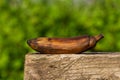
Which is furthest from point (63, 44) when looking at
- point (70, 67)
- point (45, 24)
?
point (45, 24)

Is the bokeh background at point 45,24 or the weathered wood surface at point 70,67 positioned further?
the bokeh background at point 45,24

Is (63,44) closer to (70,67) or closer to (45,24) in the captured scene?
(70,67)

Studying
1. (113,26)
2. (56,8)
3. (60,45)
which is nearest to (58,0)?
(56,8)

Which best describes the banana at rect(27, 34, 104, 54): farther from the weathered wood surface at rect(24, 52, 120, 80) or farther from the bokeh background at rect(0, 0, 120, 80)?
the bokeh background at rect(0, 0, 120, 80)

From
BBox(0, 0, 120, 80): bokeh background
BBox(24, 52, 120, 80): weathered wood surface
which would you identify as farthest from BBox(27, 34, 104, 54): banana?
BBox(0, 0, 120, 80): bokeh background

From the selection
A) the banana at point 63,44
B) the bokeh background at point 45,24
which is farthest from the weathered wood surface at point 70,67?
the bokeh background at point 45,24

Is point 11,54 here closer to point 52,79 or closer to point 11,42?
point 11,42

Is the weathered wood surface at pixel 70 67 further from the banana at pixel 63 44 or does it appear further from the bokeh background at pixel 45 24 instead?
the bokeh background at pixel 45 24
